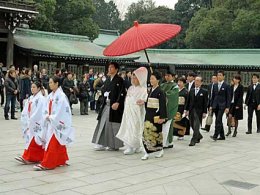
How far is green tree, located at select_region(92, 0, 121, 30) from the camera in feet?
229

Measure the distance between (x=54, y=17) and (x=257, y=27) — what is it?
19690 mm

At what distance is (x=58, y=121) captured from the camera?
6.21m

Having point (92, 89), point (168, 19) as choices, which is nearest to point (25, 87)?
point (92, 89)

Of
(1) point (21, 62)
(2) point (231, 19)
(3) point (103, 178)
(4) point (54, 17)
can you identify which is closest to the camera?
(3) point (103, 178)

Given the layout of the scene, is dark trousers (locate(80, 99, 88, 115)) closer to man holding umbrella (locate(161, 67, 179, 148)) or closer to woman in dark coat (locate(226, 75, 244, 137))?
woman in dark coat (locate(226, 75, 244, 137))

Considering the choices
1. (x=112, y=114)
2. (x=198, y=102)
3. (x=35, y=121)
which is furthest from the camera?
(x=198, y=102)

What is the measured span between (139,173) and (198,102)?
331 cm

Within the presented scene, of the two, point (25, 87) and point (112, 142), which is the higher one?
point (25, 87)

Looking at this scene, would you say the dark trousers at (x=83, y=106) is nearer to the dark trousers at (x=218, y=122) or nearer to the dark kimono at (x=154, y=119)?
the dark trousers at (x=218, y=122)

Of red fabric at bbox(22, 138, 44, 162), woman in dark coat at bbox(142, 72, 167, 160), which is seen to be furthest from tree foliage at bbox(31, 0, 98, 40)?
red fabric at bbox(22, 138, 44, 162)

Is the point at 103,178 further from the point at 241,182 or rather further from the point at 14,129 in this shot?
the point at 14,129

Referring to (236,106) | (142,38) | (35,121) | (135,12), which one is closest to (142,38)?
(142,38)

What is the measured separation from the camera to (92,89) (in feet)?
50.7

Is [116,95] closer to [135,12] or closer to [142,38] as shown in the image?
[142,38]
